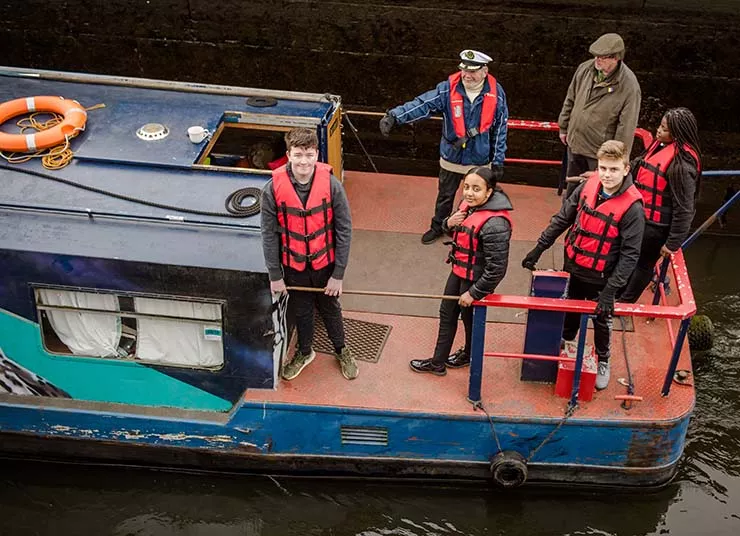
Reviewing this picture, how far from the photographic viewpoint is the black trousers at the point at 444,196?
708 cm

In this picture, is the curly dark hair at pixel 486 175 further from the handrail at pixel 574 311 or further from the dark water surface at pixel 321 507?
the dark water surface at pixel 321 507

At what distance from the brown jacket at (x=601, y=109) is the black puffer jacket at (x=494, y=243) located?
1.60 metres

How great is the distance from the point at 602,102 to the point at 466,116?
3.31ft

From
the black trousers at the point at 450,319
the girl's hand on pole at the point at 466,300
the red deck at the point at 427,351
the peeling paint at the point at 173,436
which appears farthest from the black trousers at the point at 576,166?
Result: the peeling paint at the point at 173,436

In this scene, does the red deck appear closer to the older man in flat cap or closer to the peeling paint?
the peeling paint

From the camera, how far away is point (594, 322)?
5.89 m

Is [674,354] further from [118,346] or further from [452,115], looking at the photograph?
[118,346]

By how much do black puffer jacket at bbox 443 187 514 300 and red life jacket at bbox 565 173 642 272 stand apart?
51cm

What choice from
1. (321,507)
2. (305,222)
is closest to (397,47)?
(305,222)

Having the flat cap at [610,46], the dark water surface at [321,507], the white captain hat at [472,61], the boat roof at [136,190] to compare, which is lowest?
the dark water surface at [321,507]

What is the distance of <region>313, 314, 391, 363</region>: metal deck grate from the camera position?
6500 millimetres

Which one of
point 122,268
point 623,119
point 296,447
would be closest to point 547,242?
point 623,119

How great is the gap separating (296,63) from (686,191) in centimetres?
588

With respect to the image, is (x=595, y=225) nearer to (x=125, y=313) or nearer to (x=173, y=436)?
(x=125, y=313)
